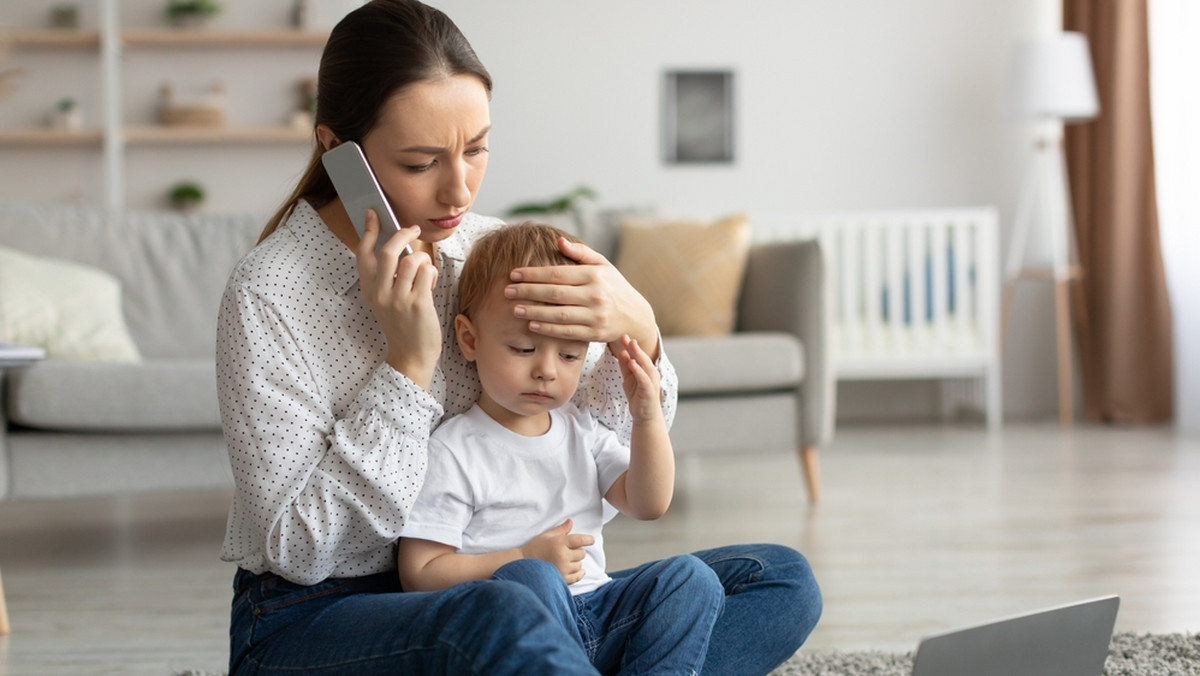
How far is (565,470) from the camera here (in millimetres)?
1126

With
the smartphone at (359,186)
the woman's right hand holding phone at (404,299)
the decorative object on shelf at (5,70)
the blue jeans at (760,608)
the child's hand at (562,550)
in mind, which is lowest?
the blue jeans at (760,608)

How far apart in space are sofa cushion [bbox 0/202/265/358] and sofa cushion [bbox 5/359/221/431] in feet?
1.88

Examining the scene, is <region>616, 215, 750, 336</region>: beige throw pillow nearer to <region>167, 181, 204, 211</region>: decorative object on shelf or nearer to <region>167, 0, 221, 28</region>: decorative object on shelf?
<region>167, 181, 204, 211</region>: decorative object on shelf

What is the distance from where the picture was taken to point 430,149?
1032 millimetres

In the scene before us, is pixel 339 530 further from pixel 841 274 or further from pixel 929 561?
pixel 841 274

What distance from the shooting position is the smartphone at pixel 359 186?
103cm

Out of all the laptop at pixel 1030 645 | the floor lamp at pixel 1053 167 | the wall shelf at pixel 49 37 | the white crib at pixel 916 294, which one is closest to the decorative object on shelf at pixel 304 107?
the wall shelf at pixel 49 37

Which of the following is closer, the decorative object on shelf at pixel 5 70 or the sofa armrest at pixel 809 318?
the sofa armrest at pixel 809 318

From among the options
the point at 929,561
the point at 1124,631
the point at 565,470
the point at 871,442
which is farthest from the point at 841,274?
the point at 565,470

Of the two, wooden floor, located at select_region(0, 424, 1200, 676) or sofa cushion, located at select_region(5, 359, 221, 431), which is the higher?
sofa cushion, located at select_region(5, 359, 221, 431)

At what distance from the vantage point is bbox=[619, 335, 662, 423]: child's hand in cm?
105

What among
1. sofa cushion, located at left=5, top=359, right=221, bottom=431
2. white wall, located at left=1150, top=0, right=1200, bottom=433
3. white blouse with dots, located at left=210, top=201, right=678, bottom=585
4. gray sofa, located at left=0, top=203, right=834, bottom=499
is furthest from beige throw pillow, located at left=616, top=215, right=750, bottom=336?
white wall, located at left=1150, top=0, right=1200, bottom=433

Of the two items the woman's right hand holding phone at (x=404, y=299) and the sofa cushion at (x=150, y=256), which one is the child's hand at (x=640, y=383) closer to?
the woman's right hand holding phone at (x=404, y=299)

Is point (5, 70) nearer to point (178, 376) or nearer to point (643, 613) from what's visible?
point (178, 376)
